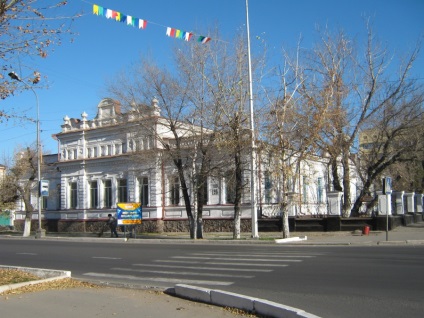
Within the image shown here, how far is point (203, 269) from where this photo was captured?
13.3m

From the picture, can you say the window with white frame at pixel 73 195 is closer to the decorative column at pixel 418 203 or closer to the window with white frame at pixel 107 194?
the window with white frame at pixel 107 194

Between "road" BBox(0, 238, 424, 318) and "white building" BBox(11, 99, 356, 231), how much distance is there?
613 inches

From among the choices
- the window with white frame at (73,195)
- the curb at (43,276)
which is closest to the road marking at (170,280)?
the curb at (43,276)

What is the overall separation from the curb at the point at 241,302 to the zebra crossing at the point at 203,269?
6.64ft

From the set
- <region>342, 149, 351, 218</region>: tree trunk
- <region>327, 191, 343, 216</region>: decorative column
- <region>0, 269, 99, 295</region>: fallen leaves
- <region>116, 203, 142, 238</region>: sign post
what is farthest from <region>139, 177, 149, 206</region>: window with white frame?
<region>0, 269, 99, 295</region>: fallen leaves

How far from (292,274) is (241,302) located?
4558 millimetres

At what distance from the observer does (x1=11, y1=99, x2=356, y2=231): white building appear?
113ft

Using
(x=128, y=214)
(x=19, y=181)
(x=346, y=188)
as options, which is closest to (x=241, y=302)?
(x=128, y=214)

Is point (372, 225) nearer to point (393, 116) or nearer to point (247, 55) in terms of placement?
point (393, 116)

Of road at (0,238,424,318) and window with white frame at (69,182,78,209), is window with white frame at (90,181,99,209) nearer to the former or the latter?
window with white frame at (69,182,78,209)

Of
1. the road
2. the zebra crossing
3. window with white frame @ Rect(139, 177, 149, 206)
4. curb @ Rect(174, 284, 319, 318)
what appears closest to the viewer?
curb @ Rect(174, 284, 319, 318)

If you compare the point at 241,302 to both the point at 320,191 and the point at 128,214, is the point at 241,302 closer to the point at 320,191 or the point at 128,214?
the point at 128,214

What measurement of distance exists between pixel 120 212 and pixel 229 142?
10525mm

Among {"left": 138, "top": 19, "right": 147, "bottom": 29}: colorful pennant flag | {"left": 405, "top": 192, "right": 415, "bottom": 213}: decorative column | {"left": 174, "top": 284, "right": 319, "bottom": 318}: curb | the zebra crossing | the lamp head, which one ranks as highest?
{"left": 138, "top": 19, "right": 147, "bottom": 29}: colorful pennant flag
